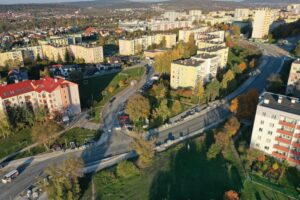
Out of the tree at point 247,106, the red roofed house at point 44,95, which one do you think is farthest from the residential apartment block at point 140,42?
the tree at point 247,106

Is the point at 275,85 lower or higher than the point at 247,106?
higher

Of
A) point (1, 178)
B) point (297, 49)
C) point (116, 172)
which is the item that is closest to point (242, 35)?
point (297, 49)

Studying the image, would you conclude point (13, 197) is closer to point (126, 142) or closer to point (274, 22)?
point (126, 142)

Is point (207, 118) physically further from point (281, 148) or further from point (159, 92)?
point (281, 148)

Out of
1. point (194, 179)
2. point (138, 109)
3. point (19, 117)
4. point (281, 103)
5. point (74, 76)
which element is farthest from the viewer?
point (74, 76)

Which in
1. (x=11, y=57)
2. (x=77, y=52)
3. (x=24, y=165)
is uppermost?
(x=77, y=52)

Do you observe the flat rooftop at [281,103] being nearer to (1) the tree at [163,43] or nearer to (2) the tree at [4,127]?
(2) the tree at [4,127]

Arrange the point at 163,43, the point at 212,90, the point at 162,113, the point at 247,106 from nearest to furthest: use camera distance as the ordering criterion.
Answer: the point at 247,106 → the point at 162,113 → the point at 212,90 → the point at 163,43

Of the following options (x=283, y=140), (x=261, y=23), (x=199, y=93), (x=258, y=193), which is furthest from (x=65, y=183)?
(x=261, y=23)
